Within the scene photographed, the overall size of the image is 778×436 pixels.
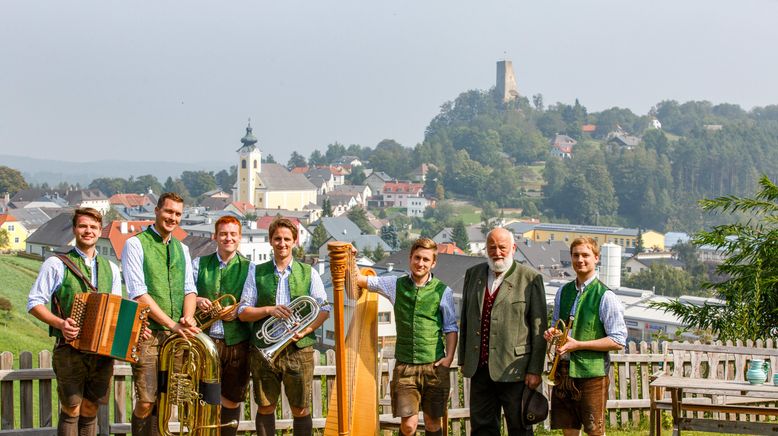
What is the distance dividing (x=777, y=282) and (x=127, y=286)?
19.9 feet

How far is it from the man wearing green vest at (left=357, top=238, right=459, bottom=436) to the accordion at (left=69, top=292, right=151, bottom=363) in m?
1.29

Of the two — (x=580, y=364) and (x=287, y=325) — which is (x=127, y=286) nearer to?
(x=287, y=325)

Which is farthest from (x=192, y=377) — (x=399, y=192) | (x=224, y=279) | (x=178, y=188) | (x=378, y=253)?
(x=178, y=188)

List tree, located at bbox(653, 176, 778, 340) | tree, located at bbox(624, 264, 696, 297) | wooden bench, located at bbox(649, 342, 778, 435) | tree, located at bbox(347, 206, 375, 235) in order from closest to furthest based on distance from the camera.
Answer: wooden bench, located at bbox(649, 342, 778, 435) < tree, located at bbox(653, 176, 778, 340) < tree, located at bbox(624, 264, 696, 297) < tree, located at bbox(347, 206, 375, 235)

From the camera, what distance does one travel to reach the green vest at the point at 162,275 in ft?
17.5

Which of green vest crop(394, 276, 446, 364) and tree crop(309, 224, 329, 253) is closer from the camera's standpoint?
green vest crop(394, 276, 446, 364)

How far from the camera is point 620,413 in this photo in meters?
7.73

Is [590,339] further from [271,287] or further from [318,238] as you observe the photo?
[318,238]

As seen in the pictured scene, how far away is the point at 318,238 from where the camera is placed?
123875mm

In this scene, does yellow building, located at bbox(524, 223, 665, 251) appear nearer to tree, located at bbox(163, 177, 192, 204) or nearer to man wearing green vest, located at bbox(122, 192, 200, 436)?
tree, located at bbox(163, 177, 192, 204)

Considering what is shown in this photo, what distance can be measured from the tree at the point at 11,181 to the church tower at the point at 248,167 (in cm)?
3894

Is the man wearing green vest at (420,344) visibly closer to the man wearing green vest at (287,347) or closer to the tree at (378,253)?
the man wearing green vest at (287,347)

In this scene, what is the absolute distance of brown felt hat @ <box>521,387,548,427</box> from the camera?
5.05m

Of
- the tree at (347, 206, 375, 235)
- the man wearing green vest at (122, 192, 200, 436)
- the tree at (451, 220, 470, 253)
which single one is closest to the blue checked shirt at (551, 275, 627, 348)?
the man wearing green vest at (122, 192, 200, 436)
